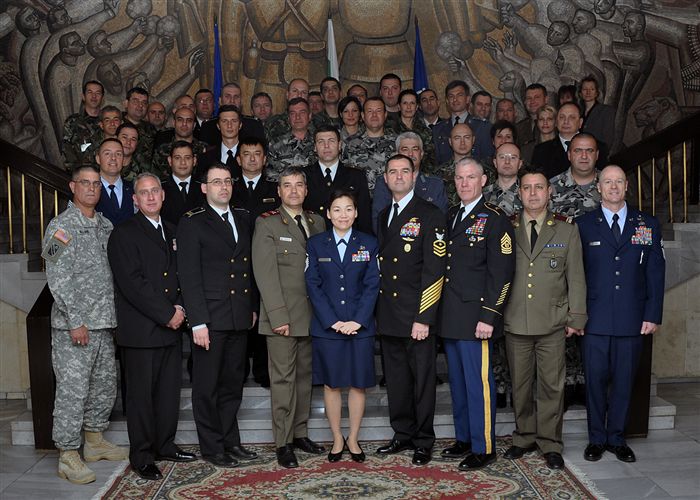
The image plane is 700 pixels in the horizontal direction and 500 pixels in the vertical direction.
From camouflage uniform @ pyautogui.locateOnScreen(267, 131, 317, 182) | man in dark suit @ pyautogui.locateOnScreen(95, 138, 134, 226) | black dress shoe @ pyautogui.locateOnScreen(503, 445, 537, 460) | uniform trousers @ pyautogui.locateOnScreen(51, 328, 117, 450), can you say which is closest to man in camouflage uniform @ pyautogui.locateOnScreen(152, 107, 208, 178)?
camouflage uniform @ pyautogui.locateOnScreen(267, 131, 317, 182)

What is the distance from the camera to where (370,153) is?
22.1ft

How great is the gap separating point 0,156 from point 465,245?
4.36m

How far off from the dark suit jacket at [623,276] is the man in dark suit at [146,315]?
2.62 meters

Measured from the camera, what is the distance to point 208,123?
766cm

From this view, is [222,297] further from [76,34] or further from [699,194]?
[76,34]

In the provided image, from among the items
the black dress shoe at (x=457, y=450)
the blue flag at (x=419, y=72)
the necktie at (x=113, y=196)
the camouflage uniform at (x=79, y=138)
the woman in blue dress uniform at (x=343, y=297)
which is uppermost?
the blue flag at (x=419, y=72)

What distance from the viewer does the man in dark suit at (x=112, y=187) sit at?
5.90 m

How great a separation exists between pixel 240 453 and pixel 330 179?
207cm

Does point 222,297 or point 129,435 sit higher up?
point 222,297

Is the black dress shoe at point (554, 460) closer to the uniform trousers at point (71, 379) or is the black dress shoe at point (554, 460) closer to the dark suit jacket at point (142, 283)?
the dark suit jacket at point (142, 283)

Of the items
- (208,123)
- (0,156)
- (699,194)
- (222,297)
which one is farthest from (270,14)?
(222,297)

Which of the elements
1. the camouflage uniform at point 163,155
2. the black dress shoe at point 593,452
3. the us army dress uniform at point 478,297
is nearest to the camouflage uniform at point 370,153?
the camouflage uniform at point 163,155

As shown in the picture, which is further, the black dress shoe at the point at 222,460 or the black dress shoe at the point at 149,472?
the black dress shoe at the point at 222,460

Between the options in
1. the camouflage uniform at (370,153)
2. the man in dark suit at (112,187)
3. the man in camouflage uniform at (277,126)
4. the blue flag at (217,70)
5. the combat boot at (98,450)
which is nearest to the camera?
the combat boot at (98,450)
